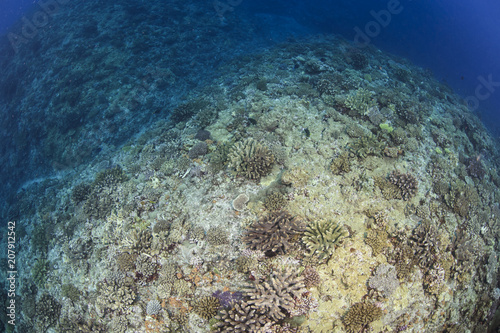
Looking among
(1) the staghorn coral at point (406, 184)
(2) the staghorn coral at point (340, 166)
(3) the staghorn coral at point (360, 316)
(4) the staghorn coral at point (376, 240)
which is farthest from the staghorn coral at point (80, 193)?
(1) the staghorn coral at point (406, 184)

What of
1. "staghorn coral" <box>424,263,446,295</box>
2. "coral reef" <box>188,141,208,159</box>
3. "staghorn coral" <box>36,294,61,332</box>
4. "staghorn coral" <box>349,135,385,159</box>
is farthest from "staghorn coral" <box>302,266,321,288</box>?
"staghorn coral" <box>36,294,61,332</box>

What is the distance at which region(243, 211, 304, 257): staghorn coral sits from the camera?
739 cm

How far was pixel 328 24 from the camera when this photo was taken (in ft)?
133

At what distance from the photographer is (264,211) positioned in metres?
8.27

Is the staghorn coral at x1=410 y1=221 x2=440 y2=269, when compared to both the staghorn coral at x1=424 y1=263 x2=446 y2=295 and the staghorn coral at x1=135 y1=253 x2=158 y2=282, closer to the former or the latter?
the staghorn coral at x1=424 y1=263 x2=446 y2=295

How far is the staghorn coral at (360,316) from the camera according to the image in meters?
6.87

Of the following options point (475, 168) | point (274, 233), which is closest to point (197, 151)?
point (274, 233)

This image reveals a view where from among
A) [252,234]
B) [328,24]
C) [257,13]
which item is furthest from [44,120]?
[328,24]

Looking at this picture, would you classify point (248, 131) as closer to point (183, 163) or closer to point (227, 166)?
point (227, 166)

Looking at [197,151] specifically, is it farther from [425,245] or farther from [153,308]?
[425,245]

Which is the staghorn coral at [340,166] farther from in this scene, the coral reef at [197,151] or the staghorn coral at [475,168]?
the staghorn coral at [475,168]

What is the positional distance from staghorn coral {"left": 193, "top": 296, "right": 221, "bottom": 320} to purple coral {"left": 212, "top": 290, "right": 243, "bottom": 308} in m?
0.10

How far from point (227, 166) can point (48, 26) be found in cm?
3187

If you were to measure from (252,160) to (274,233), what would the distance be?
2978 millimetres
